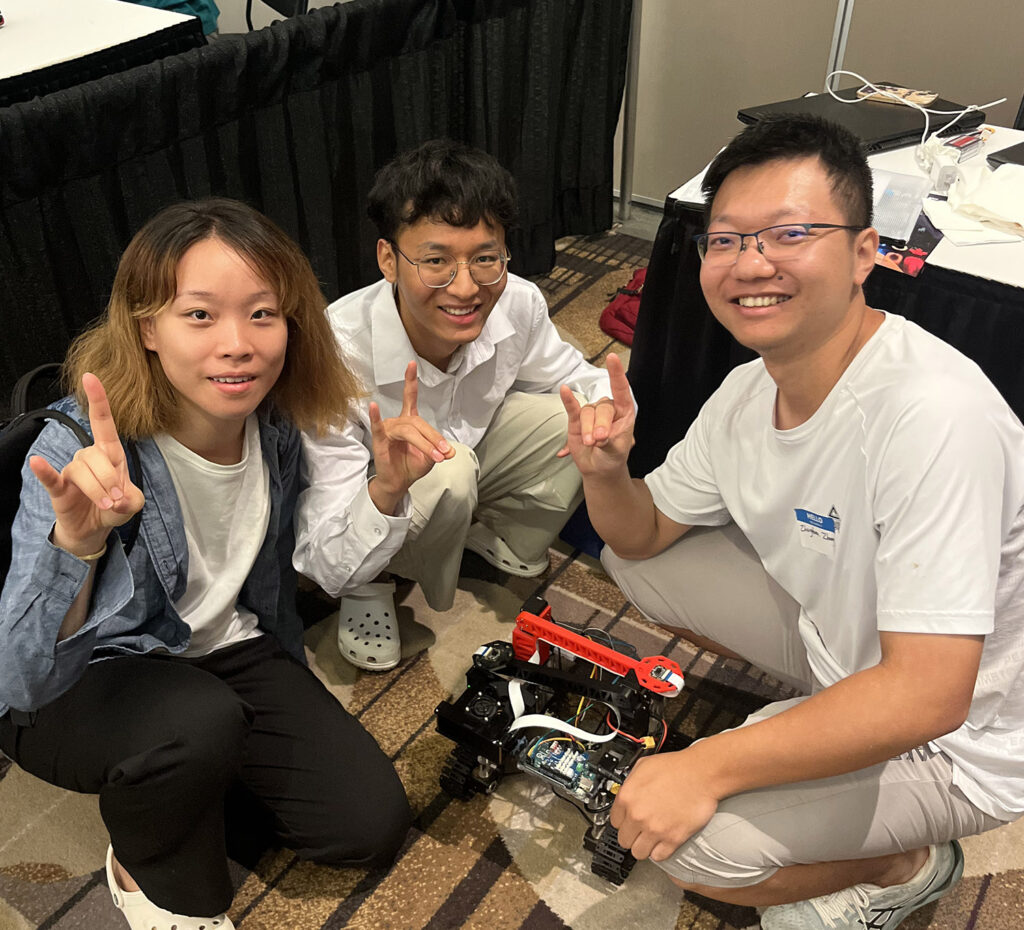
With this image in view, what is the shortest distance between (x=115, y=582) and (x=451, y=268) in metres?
0.69

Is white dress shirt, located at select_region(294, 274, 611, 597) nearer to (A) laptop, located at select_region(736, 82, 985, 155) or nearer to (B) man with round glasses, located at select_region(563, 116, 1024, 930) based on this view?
(B) man with round glasses, located at select_region(563, 116, 1024, 930)

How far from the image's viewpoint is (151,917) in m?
1.30

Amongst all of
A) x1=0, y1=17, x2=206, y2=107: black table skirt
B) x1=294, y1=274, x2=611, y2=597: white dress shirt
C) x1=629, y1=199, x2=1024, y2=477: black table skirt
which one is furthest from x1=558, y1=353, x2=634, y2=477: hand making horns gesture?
x1=0, y1=17, x2=206, y2=107: black table skirt

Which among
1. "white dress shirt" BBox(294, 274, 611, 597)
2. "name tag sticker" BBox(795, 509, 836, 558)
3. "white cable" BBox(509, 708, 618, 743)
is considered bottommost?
"white cable" BBox(509, 708, 618, 743)

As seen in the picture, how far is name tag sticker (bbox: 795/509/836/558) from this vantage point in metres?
1.20

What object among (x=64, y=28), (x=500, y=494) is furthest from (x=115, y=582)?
(x=64, y=28)

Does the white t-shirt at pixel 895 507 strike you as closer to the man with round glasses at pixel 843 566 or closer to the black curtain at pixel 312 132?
the man with round glasses at pixel 843 566

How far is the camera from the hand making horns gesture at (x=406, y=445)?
1.29m

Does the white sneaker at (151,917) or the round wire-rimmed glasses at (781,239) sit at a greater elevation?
the round wire-rimmed glasses at (781,239)

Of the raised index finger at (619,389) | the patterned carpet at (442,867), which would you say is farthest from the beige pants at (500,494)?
the raised index finger at (619,389)

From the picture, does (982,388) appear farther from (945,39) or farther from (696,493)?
(945,39)

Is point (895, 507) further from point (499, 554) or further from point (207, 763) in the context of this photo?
point (499, 554)

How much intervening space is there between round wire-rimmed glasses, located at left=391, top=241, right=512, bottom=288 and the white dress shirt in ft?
0.44

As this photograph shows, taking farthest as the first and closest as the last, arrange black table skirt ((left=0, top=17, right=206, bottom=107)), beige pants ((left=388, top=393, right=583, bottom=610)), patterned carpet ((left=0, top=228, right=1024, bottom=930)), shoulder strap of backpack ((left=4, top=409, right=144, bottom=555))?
black table skirt ((left=0, top=17, right=206, bottom=107)) → beige pants ((left=388, top=393, right=583, bottom=610)) → patterned carpet ((left=0, top=228, right=1024, bottom=930)) → shoulder strap of backpack ((left=4, top=409, right=144, bottom=555))
